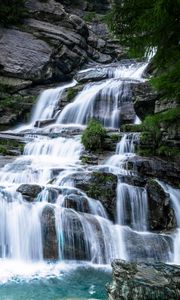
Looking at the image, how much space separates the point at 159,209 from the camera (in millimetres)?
13945

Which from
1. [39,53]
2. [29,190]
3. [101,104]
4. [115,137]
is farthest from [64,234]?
[39,53]

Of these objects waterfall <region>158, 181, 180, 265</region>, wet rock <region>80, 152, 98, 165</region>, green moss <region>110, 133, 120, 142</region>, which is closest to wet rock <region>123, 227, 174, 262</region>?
waterfall <region>158, 181, 180, 265</region>

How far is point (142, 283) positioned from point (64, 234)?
19.1 feet

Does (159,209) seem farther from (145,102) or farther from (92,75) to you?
(92,75)

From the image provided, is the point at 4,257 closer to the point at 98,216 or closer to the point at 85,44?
the point at 98,216

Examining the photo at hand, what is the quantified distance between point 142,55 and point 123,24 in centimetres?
77

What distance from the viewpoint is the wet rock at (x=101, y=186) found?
13641 millimetres

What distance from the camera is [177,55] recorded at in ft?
28.5

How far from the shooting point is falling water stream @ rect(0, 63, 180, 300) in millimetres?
10008

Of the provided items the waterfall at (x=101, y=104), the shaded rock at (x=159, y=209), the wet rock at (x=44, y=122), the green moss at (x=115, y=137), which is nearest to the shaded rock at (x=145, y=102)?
the waterfall at (x=101, y=104)

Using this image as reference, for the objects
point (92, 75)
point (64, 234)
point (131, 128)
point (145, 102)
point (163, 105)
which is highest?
→ point (92, 75)

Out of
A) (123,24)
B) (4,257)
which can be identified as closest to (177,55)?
(123,24)

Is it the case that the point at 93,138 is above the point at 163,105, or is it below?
→ below

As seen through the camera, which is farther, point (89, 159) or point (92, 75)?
point (92, 75)
